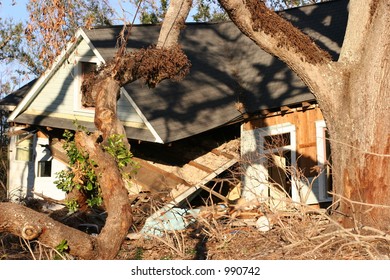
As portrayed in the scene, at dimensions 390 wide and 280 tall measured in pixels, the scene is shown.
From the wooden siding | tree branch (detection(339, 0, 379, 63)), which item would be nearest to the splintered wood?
the wooden siding

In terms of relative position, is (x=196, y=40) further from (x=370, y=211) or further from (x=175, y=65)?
(x=370, y=211)

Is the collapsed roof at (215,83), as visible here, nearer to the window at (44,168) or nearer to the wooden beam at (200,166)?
the wooden beam at (200,166)

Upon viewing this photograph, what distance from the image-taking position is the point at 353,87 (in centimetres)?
1131

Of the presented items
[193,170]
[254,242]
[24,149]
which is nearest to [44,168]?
[24,149]

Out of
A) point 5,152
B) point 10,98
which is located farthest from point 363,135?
point 5,152

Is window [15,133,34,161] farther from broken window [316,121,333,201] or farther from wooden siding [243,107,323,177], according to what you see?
broken window [316,121,333,201]

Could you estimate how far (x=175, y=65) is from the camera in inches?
507

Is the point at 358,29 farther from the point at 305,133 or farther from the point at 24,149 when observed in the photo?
the point at 24,149

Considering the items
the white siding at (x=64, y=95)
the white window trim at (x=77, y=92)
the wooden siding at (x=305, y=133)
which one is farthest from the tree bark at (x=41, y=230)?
the white window trim at (x=77, y=92)

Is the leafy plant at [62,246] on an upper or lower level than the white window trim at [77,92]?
lower

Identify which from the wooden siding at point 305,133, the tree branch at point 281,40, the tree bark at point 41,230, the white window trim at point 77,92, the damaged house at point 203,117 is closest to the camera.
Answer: the tree bark at point 41,230

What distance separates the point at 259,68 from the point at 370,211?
32.4ft

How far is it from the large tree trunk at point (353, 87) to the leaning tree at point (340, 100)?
15mm

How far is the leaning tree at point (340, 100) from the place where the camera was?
394 inches
